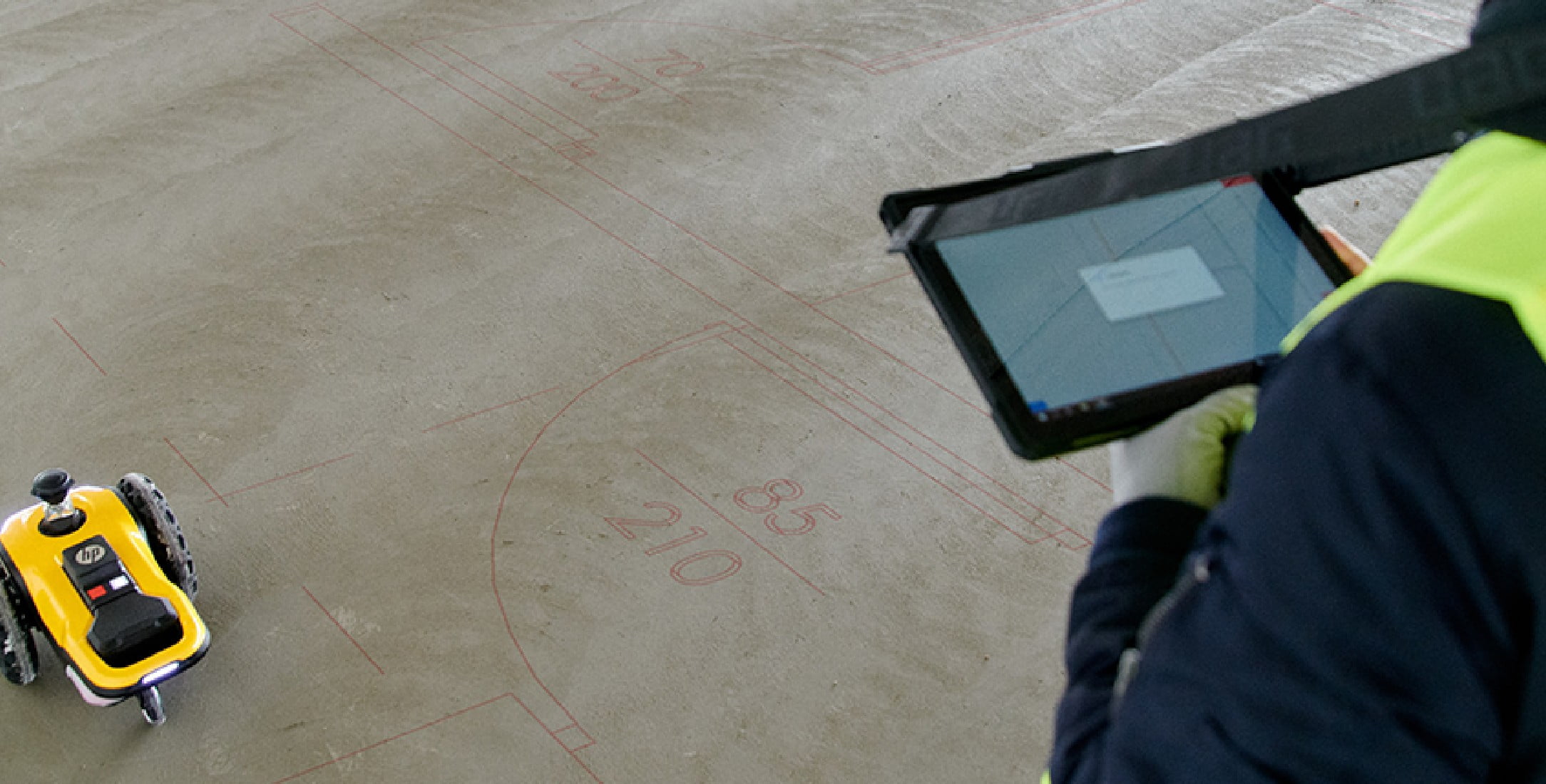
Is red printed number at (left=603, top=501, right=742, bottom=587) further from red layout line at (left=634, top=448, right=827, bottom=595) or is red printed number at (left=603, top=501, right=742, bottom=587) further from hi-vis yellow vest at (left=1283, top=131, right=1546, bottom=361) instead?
Result: hi-vis yellow vest at (left=1283, top=131, right=1546, bottom=361)

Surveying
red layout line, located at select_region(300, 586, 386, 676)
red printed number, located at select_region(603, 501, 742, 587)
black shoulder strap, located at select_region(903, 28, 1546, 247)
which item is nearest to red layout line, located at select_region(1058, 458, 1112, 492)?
red printed number, located at select_region(603, 501, 742, 587)

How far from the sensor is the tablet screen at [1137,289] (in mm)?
1619

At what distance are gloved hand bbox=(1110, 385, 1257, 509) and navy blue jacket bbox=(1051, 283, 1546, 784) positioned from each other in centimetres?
44

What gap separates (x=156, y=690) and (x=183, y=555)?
311 millimetres

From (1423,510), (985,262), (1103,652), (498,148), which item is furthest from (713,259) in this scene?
(1423,510)

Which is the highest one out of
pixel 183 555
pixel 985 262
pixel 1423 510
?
pixel 1423 510

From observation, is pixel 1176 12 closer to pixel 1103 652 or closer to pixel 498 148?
pixel 498 148

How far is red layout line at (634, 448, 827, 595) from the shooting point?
329 cm

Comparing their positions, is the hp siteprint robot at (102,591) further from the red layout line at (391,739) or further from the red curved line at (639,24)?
the red curved line at (639,24)

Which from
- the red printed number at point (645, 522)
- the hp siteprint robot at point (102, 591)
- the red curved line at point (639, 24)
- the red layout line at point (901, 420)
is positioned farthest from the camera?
the red curved line at point (639, 24)

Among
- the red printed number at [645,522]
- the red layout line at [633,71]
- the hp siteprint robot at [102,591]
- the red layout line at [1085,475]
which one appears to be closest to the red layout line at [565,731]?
the red printed number at [645,522]

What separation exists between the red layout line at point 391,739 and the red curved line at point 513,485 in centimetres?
11

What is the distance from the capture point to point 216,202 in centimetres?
453

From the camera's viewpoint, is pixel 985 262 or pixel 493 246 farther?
pixel 493 246
